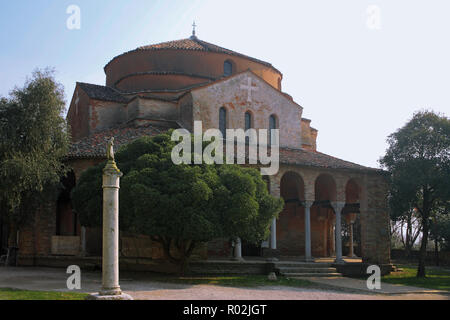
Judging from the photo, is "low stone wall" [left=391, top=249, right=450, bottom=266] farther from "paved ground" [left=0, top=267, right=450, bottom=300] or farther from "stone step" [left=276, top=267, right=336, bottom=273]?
"paved ground" [left=0, top=267, right=450, bottom=300]

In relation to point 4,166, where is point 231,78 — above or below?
above

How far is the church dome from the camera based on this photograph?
93.8 feet

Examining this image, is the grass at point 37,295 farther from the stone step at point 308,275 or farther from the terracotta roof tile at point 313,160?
the terracotta roof tile at point 313,160

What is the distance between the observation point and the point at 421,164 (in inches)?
860

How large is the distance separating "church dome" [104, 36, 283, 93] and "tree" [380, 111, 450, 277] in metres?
10.3

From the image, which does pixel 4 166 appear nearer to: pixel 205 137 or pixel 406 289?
pixel 205 137

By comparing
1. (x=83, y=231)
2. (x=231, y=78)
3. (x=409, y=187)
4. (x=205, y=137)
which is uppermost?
(x=231, y=78)

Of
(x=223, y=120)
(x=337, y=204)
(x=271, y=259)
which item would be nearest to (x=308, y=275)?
(x=271, y=259)

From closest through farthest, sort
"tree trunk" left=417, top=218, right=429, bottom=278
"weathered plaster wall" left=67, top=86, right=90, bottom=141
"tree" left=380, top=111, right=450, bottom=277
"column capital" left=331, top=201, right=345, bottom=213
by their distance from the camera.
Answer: "tree" left=380, top=111, right=450, bottom=277 < "tree trunk" left=417, top=218, right=429, bottom=278 < "column capital" left=331, top=201, right=345, bottom=213 < "weathered plaster wall" left=67, top=86, right=90, bottom=141

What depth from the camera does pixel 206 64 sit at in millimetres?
29312

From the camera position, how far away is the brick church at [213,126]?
21.8m

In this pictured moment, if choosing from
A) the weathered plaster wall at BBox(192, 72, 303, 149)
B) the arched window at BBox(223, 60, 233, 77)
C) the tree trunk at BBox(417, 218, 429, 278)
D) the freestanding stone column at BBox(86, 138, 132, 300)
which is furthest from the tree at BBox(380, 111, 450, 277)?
the freestanding stone column at BBox(86, 138, 132, 300)
